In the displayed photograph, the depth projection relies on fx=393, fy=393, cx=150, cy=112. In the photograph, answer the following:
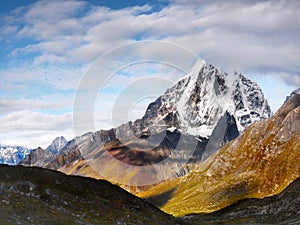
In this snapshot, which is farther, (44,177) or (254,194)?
(254,194)

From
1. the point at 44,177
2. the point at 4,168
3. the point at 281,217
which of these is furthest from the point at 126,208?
the point at 281,217

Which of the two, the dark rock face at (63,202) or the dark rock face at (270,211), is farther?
the dark rock face at (270,211)

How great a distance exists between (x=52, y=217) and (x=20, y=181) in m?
10.1

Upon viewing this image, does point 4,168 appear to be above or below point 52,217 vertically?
above

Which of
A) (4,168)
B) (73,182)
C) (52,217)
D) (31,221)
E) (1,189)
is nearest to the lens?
(31,221)

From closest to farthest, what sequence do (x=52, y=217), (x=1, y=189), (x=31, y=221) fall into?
(x=31, y=221) < (x=52, y=217) < (x=1, y=189)

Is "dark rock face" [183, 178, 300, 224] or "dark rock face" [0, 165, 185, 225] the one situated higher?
"dark rock face" [0, 165, 185, 225]

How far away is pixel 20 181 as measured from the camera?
5356cm

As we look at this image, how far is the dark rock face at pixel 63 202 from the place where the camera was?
45531mm

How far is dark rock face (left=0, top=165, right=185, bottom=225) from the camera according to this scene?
4553 cm

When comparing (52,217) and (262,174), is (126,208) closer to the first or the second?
(52,217)

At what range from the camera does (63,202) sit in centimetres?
5322

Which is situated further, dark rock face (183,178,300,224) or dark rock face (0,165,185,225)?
dark rock face (183,178,300,224)

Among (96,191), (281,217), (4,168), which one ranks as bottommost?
(281,217)
